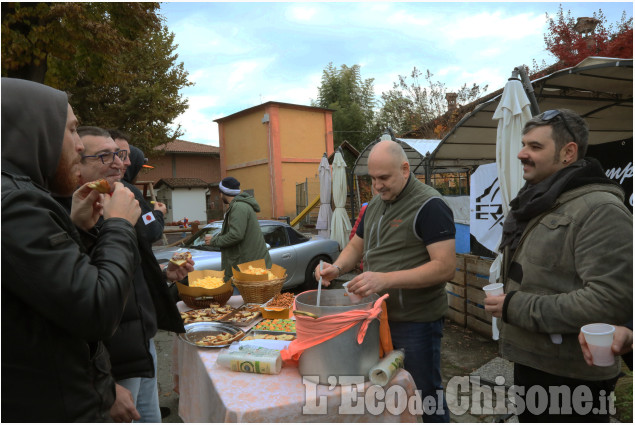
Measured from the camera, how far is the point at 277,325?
2.53 m

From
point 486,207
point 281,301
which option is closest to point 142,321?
point 281,301

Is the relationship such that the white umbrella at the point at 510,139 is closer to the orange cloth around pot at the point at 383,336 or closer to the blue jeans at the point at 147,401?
the orange cloth around pot at the point at 383,336

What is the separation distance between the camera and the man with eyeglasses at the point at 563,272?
166 cm

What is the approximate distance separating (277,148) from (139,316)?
2096cm

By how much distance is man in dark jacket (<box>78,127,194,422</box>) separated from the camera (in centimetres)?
184

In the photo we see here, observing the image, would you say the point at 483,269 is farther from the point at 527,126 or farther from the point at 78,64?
the point at 78,64

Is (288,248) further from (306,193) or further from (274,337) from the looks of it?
(306,193)

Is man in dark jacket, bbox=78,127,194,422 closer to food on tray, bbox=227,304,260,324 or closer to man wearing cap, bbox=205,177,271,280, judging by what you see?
food on tray, bbox=227,304,260,324

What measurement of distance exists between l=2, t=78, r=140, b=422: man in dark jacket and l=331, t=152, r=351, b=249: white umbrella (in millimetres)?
9131

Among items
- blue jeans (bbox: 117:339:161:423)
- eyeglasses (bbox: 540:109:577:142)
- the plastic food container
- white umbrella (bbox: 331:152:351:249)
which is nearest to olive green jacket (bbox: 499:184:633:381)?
eyeglasses (bbox: 540:109:577:142)

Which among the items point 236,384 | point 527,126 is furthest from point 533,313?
point 236,384

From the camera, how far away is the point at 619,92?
221 inches

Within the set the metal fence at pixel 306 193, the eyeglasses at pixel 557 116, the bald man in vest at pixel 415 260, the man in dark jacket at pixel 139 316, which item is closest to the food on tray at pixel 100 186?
the man in dark jacket at pixel 139 316

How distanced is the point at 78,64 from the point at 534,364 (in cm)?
1004
